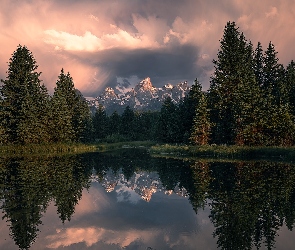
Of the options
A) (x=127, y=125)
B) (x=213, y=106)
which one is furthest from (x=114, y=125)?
(x=213, y=106)

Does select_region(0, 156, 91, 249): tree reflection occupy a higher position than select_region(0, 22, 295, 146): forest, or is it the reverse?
select_region(0, 22, 295, 146): forest

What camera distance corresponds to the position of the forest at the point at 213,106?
2365 inches

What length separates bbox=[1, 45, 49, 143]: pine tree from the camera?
74.1 metres

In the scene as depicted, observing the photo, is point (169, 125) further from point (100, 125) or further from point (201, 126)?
point (100, 125)

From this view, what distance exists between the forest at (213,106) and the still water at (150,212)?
2916cm

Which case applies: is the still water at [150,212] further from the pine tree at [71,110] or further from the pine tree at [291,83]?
the pine tree at [71,110]

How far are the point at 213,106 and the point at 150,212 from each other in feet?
184

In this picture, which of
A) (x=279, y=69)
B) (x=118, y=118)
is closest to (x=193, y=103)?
(x=279, y=69)

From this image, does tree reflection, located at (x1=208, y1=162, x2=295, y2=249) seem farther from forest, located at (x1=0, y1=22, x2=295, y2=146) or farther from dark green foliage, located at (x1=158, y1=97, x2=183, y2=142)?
dark green foliage, located at (x1=158, y1=97, x2=183, y2=142)

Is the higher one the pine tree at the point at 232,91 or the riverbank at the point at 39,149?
the pine tree at the point at 232,91

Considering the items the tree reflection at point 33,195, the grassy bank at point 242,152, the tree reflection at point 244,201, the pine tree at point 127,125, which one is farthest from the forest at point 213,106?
the pine tree at point 127,125

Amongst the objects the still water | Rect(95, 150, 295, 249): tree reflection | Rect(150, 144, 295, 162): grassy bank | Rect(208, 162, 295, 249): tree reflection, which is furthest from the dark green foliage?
Rect(208, 162, 295, 249): tree reflection

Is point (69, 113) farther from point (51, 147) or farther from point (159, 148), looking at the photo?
point (159, 148)

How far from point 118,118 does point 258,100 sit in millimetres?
101178
